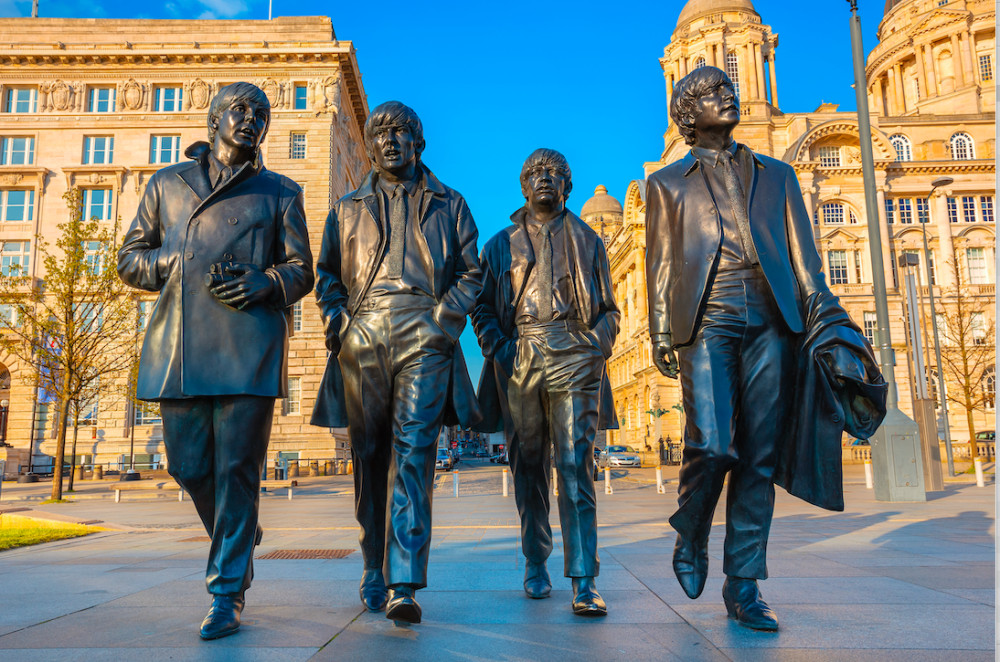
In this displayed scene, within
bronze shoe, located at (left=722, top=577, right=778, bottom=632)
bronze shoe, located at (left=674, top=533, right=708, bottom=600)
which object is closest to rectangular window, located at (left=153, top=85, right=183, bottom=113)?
bronze shoe, located at (left=674, top=533, right=708, bottom=600)

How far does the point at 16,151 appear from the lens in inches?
1656

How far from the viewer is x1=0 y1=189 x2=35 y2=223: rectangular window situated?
41531mm

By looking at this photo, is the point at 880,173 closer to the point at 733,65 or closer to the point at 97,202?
the point at 733,65

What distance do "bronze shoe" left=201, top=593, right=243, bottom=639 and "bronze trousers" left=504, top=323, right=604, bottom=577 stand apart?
5.79 ft

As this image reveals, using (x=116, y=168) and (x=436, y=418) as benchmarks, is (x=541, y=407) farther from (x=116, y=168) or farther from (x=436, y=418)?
(x=116, y=168)

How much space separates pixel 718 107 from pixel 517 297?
1695 mm

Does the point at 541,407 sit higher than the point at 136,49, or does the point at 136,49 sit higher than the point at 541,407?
the point at 136,49

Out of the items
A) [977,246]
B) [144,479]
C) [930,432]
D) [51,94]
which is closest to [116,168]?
[51,94]

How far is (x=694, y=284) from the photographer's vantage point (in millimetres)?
3986

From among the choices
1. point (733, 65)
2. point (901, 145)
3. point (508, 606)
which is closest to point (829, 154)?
point (733, 65)

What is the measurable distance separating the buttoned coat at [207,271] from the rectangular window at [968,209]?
7233 cm

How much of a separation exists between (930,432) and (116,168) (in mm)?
41015

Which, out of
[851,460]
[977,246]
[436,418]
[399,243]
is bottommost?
[851,460]

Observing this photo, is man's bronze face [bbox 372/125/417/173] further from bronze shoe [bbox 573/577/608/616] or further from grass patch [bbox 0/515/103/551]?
grass patch [bbox 0/515/103/551]
